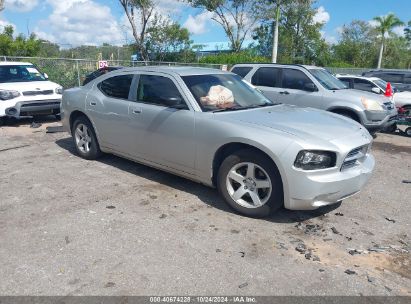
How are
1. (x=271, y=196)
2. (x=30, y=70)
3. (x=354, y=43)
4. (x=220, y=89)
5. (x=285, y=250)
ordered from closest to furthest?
(x=285, y=250) < (x=271, y=196) < (x=220, y=89) < (x=30, y=70) < (x=354, y=43)

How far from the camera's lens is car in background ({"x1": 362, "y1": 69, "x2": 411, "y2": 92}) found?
15070 millimetres

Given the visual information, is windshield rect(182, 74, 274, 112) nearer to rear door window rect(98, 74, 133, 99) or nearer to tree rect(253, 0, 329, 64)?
rear door window rect(98, 74, 133, 99)

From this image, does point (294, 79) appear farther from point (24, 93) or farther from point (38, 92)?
point (24, 93)

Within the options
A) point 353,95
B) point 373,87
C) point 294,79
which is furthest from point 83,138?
point 373,87

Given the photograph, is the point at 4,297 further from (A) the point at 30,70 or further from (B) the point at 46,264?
(A) the point at 30,70

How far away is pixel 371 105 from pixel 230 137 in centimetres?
567

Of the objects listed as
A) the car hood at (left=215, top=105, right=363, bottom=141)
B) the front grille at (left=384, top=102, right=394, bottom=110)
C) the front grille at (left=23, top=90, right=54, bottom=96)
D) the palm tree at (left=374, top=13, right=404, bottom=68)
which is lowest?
the front grille at (left=384, top=102, right=394, bottom=110)

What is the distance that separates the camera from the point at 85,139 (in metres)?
6.66

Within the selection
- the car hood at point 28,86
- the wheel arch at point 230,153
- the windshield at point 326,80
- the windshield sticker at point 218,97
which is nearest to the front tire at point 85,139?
the windshield sticker at point 218,97

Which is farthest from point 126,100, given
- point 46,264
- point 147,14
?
point 147,14

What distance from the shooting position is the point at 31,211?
4496mm

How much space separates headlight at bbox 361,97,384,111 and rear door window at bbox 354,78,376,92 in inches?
164

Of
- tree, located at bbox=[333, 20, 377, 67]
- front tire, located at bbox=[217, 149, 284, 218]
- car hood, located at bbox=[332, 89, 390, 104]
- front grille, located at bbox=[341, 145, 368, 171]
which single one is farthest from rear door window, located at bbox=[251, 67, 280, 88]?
tree, located at bbox=[333, 20, 377, 67]

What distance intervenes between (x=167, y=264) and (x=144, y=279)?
293mm
